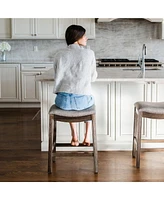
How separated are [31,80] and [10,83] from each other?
41cm

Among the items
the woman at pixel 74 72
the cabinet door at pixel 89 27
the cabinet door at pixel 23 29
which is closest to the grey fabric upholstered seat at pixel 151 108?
the woman at pixel 74 72

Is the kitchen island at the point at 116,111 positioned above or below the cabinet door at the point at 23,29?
below

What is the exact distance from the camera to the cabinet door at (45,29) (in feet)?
22.0

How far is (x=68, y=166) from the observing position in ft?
11.0

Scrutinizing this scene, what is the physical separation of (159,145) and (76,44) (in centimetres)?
161

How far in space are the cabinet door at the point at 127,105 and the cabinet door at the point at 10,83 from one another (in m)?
3.31

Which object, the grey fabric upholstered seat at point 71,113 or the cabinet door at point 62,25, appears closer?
the grey fabric upholstered seat at point 71,113

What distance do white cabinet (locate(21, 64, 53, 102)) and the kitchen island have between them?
2830 mm

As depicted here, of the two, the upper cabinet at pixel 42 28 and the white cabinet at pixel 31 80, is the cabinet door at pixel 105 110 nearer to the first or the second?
the white cabinet at pixel 31 80

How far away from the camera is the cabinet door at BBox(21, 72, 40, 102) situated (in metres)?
6.65

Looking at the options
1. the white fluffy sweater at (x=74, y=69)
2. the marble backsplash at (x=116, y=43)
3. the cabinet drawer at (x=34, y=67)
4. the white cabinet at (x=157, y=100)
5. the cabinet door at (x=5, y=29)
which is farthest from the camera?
the marble backsplash at (x=116, y=43)

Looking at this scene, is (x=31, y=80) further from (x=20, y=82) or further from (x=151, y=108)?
(x=151, y=108)

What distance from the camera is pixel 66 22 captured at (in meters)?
6.69
